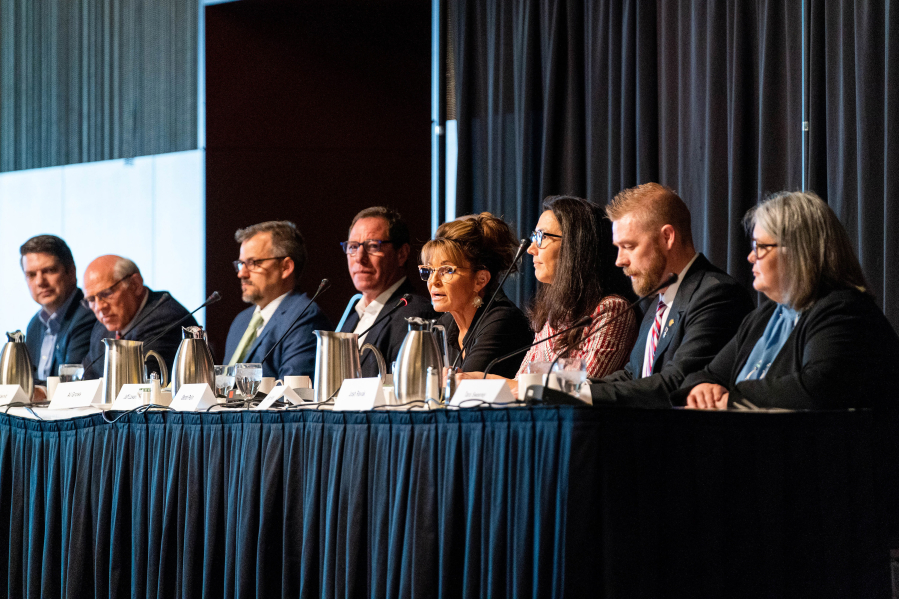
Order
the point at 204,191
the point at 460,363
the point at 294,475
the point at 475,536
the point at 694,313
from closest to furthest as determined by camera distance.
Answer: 1. the point at 475,536
2. the point at 294,475
3. the point at 694,313
4. the point at 460,363
5. the point at 204,191

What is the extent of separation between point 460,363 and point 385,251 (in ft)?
2.73

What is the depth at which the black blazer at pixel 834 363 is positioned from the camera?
1.90 meters

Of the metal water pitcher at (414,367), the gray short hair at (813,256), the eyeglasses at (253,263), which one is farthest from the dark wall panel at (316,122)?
the gray short hair at (813,256)

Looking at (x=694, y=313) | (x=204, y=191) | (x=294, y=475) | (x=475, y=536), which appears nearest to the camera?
(x=475, y=536)

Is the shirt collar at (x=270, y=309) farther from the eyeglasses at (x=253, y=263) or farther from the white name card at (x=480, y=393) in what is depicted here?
the white name card at (x=480, y=393)

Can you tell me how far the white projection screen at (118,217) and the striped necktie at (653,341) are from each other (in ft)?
9.52

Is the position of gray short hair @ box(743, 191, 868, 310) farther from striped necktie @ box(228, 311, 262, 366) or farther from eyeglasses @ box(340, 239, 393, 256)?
striped necktie @ box(228, 311, 262, 366)

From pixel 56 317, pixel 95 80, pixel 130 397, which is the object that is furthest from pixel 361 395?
pixel 95 80

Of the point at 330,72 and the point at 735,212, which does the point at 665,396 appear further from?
the point at 330,72

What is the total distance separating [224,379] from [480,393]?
101cm

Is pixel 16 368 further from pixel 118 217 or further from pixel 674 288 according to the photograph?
pixel 118 217

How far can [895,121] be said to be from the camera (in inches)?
125

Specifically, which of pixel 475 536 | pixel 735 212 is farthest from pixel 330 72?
pixel 475 536

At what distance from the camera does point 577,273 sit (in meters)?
2.87
